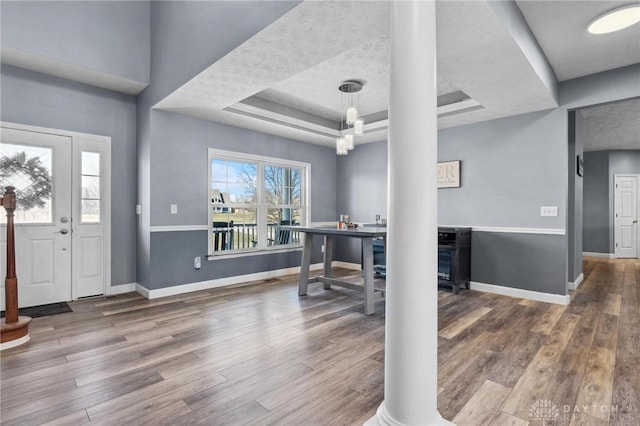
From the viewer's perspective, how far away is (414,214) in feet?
4.88

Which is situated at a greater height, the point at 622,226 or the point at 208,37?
the point at 208,37

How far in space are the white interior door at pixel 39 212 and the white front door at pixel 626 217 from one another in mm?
10693

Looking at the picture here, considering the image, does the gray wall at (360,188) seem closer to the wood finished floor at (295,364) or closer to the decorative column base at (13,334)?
the wood finished floor at (295,364)

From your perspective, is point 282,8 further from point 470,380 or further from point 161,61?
point 470,380

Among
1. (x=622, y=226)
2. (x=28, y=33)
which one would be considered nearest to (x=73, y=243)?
(x=28, y=33)

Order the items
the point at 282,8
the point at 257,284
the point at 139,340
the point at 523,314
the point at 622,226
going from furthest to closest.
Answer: the point at 622,226
the point at 257,284
the point at 523,314
the point at 139,340
the point at 282,8

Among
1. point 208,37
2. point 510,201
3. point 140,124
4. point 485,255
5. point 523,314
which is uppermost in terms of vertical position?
point 208,37

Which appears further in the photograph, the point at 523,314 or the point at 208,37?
the point at 523,314

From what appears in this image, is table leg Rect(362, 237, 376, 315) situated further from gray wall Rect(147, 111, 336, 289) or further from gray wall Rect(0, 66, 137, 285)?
gray wall Rect(0, 66, 137, 285)

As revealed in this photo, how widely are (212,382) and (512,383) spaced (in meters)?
1.88

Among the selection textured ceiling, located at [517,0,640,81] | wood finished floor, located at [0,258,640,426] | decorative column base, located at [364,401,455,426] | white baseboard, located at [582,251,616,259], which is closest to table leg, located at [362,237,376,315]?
wood finished floor, located at [0,258,640,426]

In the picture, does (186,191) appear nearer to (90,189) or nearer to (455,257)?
(90,189)

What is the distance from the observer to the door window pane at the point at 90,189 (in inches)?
155

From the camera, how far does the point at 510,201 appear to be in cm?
424
